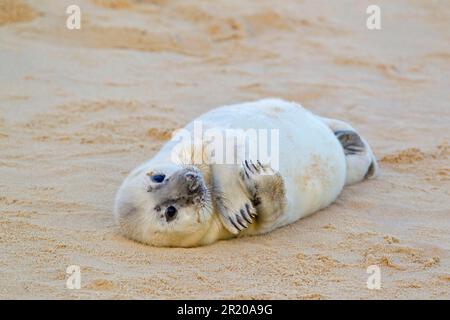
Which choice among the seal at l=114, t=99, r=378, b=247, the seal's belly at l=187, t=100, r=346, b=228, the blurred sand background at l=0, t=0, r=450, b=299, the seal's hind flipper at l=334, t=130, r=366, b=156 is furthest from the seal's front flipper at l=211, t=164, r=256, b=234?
the seal's hind flipper at l=334, t=130, r=366, b=156

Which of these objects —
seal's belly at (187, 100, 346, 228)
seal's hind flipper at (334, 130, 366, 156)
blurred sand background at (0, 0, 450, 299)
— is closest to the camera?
blurred sand background at (0, 0, 450, 299)

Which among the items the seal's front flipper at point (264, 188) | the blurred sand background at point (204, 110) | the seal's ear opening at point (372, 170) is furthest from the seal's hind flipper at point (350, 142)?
the seal's front flipper at point (264, 188)

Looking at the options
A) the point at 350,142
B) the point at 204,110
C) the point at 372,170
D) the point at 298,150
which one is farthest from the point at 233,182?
the point at 204,110

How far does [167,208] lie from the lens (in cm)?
438

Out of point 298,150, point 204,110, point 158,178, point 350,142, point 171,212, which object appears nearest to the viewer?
point 171,212

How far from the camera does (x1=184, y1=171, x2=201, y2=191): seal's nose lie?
4.40m

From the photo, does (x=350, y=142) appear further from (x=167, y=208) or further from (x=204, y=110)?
(x=167, y=208)

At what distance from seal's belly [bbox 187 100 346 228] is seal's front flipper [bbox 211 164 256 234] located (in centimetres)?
26

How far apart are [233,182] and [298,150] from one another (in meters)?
0.61

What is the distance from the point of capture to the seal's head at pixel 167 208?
14.4 ft

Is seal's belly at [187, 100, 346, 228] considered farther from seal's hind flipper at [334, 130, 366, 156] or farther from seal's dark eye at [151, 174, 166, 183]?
seal's dark eye at [151, 174, 166, 183]

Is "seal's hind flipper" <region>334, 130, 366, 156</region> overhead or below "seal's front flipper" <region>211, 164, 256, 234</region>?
overhead
